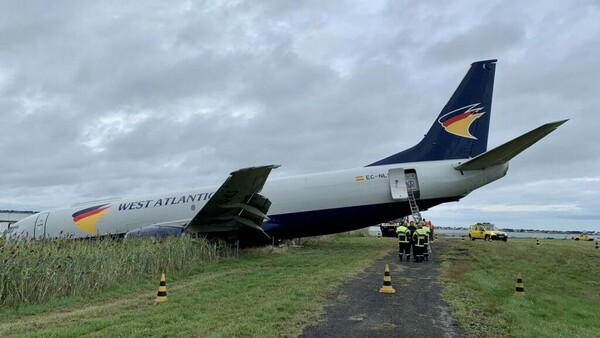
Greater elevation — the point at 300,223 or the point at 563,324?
the point at 300,223

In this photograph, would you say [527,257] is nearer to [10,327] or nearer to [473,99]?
[473,99]

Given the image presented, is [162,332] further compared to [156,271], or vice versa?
[156,271]

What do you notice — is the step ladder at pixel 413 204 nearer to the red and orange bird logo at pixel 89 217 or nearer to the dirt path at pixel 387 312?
the dirt path at pixel 387 312

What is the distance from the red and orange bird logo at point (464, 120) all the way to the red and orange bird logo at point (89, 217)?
1724 cm

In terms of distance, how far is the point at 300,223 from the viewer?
2131 cm

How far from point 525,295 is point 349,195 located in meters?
10.0

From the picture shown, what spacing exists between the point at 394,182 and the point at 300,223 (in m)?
4.74

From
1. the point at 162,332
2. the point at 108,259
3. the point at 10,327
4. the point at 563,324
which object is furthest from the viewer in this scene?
the point at 108,259

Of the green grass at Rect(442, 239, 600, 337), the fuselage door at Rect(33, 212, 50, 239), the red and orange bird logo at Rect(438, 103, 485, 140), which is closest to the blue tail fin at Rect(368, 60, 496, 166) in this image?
the red and orange bird logo at Rect(438, 103, 485, 140)

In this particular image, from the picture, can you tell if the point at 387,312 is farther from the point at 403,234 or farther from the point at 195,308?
the point at 403,234

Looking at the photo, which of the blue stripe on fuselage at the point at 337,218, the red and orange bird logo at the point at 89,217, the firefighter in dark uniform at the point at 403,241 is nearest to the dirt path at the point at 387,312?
the firefighter in dark uniform at the point at 403,241

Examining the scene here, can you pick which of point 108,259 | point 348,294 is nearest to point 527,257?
point 348,294

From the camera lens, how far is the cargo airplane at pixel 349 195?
20.1 meters

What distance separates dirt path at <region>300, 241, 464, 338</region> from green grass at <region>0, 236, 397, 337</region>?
0.39 meters
